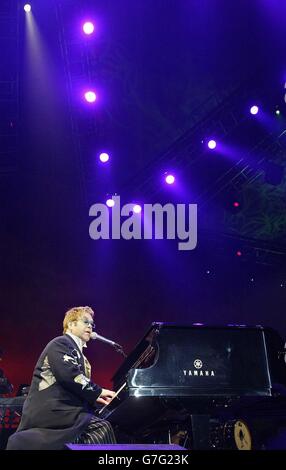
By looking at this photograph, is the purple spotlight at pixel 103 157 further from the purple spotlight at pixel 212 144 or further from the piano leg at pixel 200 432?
the piano leg at pixel 200 432

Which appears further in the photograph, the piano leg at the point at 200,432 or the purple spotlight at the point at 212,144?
the purple spotlight at the point at 212,144

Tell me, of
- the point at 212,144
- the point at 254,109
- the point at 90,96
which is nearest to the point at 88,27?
the point at 90,96

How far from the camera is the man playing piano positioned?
11.7 feet

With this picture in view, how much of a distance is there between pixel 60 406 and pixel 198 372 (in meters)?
0.92

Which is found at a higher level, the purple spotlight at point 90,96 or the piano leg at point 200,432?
the purple spotlight at point 90,96

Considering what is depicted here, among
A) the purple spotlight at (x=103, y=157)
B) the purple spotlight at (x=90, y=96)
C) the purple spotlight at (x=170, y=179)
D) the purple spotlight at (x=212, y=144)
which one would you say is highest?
the purple spotlight at (x=90, y=96)

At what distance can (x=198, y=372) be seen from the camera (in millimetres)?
3646

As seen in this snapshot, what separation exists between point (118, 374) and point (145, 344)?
2.52ft

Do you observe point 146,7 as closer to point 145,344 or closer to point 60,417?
point 145,344

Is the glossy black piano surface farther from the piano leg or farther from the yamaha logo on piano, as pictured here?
the piano leg

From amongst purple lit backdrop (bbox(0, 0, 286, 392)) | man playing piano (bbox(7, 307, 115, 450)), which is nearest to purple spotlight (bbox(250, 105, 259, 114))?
purple lit backdrop (bbox(0, 0, 286, 392))

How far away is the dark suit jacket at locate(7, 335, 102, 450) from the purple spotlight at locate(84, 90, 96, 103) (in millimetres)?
4536

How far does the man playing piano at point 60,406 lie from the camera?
3.56m

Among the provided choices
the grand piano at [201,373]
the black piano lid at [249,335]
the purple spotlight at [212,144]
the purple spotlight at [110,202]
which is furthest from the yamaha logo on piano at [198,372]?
the purple spotlight at [212,144]
